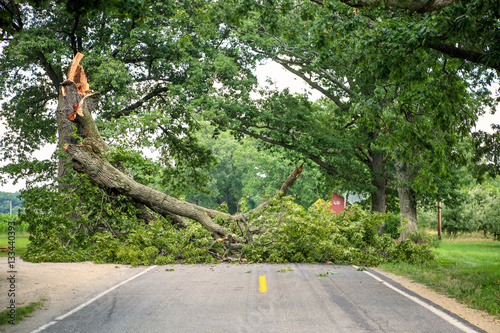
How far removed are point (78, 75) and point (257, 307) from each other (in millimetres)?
13648

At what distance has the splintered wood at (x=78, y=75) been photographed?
54.6 ft

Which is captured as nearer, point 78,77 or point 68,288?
point 68,288

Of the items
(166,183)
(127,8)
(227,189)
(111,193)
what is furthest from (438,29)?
(227,189)

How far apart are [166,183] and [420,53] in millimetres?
16831

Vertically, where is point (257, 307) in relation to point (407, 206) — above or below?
below

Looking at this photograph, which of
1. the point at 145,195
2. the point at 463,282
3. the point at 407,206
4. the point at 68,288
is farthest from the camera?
the point at 407,206

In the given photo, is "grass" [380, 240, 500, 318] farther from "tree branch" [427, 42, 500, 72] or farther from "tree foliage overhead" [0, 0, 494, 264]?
"tree branch" [427, 42, 500, 72]

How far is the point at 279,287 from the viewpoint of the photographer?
340 inches

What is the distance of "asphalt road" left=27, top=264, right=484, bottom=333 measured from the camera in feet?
18.6

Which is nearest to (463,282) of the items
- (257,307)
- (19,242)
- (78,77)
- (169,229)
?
(257,307)

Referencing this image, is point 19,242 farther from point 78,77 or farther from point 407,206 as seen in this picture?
point 407,206

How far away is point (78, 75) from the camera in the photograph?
16984 mm

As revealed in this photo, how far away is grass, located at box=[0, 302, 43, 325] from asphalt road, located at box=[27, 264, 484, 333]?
1.76ft

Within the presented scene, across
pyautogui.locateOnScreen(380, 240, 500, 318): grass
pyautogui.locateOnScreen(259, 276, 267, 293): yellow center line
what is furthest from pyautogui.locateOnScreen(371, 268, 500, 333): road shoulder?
pyautogui.locateOnScreen(259, 276, 267, 293): yellow center line
